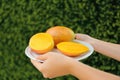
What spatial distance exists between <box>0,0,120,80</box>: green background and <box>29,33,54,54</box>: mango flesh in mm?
1077

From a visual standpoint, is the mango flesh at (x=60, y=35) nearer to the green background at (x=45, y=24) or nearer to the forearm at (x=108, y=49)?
the forearm at (x=108, y=49)

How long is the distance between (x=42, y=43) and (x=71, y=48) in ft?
A: 0.43

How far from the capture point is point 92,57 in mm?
2533

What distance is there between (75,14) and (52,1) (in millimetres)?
204

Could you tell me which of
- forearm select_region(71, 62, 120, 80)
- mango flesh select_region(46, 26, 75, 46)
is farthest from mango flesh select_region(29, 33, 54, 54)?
forearm select_region(71, 62, 120, 80)

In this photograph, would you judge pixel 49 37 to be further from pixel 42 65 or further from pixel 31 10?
pixel 31 10

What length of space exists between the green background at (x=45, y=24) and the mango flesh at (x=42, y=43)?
108cm

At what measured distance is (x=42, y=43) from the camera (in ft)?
4.65

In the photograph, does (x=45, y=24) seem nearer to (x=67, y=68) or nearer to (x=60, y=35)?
(x=60, y=35)

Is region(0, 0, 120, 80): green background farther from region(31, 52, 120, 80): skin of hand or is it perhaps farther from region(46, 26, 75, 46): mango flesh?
region(31, 52, 120, 80): skin of hand

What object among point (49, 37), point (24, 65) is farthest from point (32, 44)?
point (24, 65)

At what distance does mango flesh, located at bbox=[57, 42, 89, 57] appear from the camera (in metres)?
1.35

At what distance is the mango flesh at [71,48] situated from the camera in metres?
1.35

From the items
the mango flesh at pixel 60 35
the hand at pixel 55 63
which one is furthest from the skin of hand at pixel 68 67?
the mango flesh at pixel 60 35
